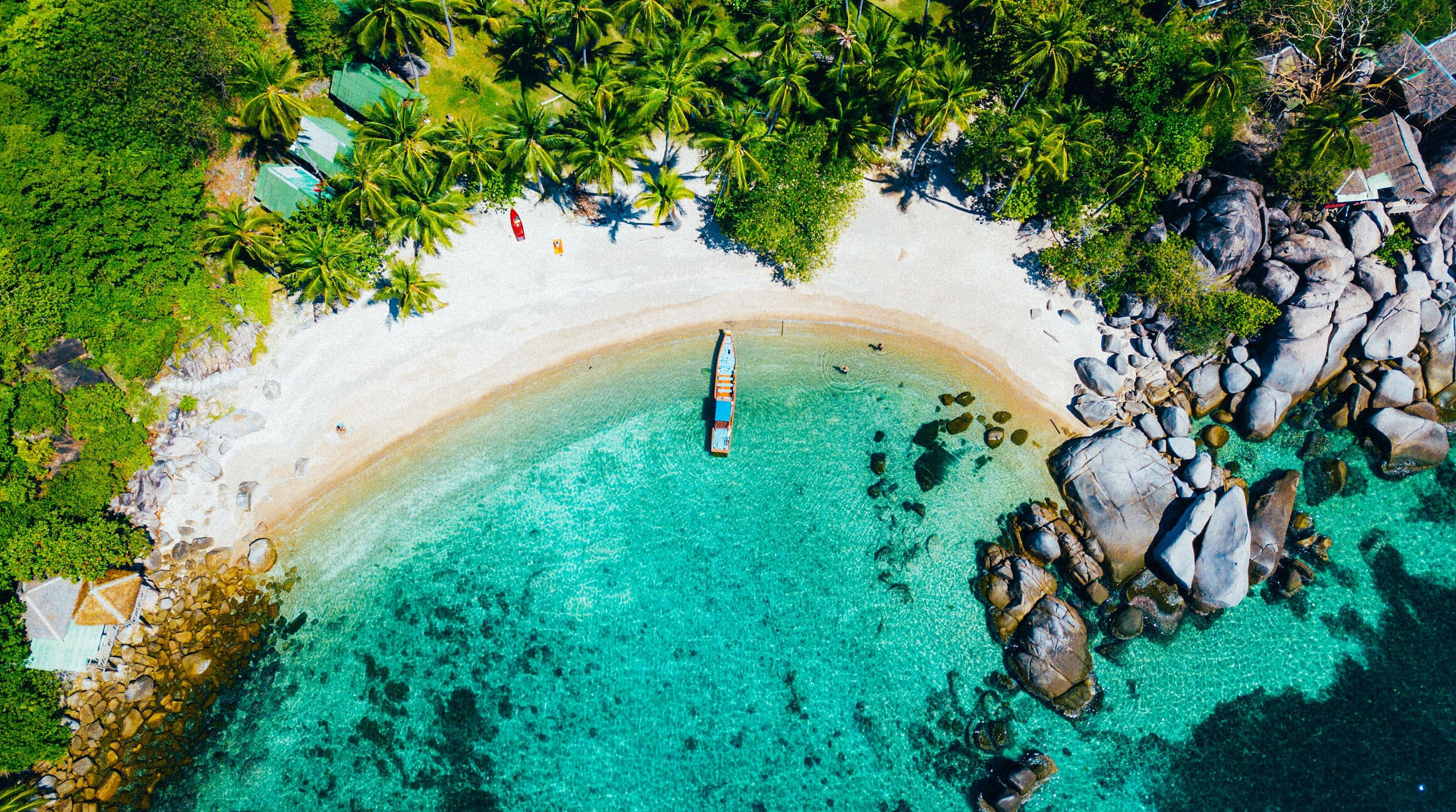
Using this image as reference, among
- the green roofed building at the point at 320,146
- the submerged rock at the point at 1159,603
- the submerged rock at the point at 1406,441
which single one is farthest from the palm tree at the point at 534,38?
the submerged rock at the point at 1406,441

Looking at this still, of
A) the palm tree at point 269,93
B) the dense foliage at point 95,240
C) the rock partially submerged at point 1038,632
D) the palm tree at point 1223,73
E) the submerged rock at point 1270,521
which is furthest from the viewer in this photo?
the submerged rock at point 1270,521

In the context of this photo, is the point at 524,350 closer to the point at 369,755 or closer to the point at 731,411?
the point at 731,411

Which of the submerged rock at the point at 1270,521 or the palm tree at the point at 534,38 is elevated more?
the palm tree at the point at 534,38

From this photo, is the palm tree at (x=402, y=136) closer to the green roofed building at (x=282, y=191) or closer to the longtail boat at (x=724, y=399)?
the green roofed building at (x=282, y=191)

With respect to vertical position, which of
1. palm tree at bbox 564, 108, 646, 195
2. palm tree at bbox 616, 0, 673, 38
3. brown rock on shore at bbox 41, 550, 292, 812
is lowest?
brown rock on shore at bbox 41, 550, 292, 812

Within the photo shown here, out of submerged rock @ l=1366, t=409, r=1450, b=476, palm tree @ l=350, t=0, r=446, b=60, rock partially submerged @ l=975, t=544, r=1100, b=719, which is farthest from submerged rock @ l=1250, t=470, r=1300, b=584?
palm tree @ l=350, t=0, r=446, b=60

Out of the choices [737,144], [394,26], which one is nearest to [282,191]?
[394,26]

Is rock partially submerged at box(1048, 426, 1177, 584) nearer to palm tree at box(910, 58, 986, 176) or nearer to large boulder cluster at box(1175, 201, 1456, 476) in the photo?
large boulder cluster at box(1175, 201, 1456, 476)

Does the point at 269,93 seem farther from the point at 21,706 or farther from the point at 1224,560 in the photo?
the point at 1224,560
